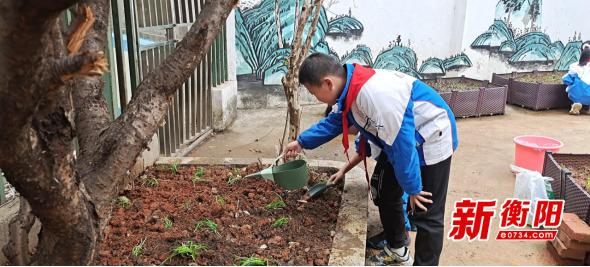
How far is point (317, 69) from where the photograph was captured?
238cm

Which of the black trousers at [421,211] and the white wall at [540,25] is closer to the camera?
the black trousers at [421,211]

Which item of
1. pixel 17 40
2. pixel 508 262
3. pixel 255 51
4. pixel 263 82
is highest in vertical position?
pixel 17 40

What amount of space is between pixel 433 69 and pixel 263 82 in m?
3.20

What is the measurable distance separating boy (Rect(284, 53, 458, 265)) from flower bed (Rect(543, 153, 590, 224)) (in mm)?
1289

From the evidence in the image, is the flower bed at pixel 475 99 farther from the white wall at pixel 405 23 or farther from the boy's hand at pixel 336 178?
the boy's hand at pixel 336 178

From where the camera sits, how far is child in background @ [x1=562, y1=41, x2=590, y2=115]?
7410mm

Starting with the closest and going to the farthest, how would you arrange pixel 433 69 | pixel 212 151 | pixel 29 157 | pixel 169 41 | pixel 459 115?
1. pixel 29 157
2. pixel 169 41
3. pixel 212 151
4. pixel 459 115
5. pixel 433 69

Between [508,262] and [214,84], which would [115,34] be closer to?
[214,84]

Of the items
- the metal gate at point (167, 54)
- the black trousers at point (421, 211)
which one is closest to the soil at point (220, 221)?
the black trousers at point (421, 211)

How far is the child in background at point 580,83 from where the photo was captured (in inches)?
292

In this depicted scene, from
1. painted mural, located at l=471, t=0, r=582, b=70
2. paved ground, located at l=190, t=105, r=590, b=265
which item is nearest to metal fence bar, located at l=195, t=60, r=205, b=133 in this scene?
paved ground, located at l=190, t=105, r=590, b=265

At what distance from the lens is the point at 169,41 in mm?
4680

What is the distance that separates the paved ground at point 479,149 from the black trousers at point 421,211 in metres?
0.43

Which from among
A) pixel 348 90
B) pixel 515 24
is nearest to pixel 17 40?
pixel 348 90
